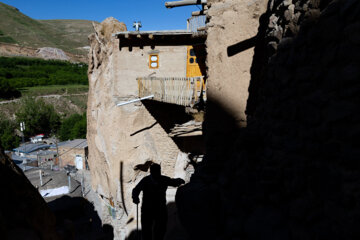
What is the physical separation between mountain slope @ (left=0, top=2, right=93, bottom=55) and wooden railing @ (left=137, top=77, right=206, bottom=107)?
75794 mm

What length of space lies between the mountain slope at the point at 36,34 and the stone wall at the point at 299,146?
83.7 metres

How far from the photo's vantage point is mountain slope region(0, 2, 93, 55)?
8056cm

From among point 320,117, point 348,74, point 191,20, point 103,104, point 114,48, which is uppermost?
point 191,20

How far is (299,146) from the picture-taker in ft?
6.34

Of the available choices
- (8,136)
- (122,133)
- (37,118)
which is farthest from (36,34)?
(122,133)

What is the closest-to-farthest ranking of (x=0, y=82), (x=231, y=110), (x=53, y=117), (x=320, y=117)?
(x=320, y=117) → (x=231, y=110) → (x=53, y=117) → (x=0, y=82)

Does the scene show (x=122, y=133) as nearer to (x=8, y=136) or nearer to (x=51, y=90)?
(x=8, y=136)

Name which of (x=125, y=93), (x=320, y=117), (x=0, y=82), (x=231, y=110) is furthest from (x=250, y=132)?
(x=0, y=82)

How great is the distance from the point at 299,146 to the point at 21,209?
16.4 feet

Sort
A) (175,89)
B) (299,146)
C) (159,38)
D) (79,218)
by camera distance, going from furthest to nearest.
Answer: (79,218) < (159,38) < (175,89) < (299,146)

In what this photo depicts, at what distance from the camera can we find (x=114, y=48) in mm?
10547

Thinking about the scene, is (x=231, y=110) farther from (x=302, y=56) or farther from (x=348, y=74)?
(x=348, y=74)

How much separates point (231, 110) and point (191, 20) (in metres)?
8.14

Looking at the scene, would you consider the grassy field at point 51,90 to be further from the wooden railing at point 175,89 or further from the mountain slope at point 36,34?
the wooden railing at point 175,89
